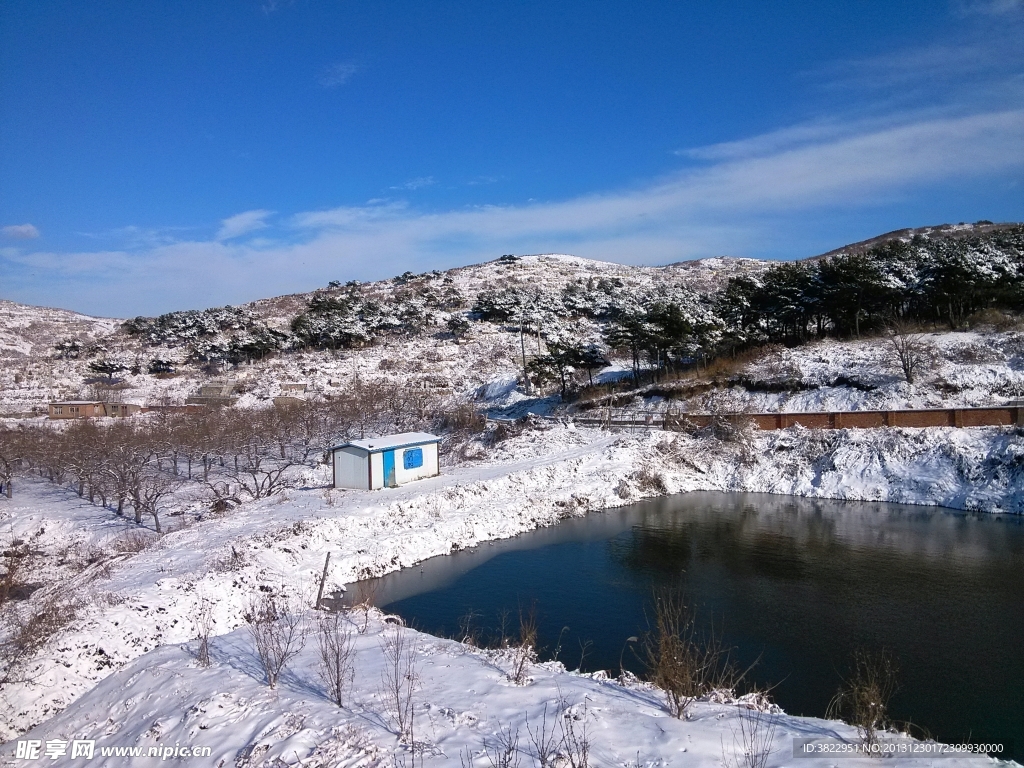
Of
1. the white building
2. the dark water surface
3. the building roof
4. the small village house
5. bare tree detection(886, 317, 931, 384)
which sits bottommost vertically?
the dark water surface

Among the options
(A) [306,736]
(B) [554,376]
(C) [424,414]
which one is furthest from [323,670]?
(B) [554,376]

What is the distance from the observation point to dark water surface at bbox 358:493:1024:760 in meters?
10.6

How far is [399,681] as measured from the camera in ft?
31.0

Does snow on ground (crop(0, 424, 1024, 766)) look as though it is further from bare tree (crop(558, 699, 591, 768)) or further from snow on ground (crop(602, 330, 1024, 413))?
snow on ground (crop(602, 330, 1024, 413))

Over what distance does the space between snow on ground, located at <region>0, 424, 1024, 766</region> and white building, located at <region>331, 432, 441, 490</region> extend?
768mm

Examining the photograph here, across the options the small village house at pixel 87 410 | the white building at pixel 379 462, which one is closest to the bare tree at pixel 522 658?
the white building at pixel 379 462

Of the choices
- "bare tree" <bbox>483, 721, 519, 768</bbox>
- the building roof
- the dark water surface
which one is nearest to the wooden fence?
the dark water surface

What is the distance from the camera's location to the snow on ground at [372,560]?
818cm

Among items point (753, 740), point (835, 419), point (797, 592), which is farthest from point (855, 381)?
point (753, 740)

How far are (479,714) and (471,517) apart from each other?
42.8ft

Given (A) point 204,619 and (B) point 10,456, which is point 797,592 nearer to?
(A) point 204,619

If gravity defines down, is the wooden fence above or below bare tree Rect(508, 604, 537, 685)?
above

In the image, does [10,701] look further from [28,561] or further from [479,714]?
[28,561]

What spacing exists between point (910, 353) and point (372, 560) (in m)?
27.3
